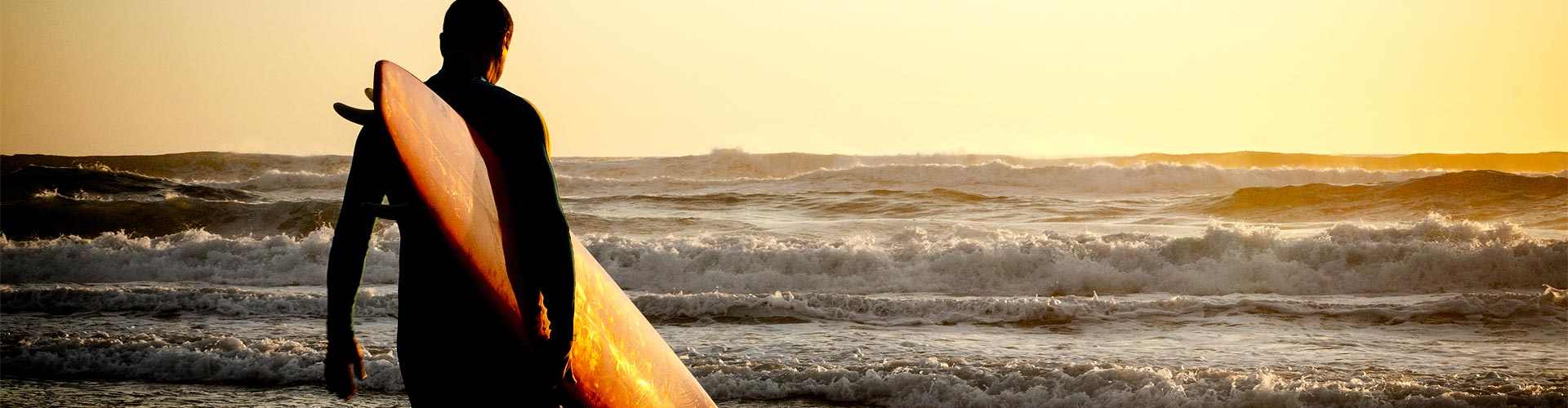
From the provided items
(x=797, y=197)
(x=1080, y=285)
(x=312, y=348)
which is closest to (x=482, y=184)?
(x=312, y=348)

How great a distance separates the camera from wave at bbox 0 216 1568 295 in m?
11.8

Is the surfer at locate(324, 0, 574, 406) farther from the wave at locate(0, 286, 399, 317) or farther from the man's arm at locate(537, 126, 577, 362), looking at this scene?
the wave at locate(0, 286, 399, 317)

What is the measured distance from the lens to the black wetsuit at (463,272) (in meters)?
1.64

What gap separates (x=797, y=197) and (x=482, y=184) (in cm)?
2140

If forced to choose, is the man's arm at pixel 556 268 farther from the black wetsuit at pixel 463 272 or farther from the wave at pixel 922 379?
the wave at pixel 922 379

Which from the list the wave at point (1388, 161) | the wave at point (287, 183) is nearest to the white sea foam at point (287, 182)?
the wave at point (287, 183)

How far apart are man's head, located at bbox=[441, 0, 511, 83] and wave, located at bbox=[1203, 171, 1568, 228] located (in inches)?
765

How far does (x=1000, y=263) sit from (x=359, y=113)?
11.4 metres

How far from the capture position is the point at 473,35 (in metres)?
1.81

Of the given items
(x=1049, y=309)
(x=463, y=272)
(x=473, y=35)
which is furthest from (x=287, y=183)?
(x=463, y=272)

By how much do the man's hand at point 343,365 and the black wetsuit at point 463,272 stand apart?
57mm

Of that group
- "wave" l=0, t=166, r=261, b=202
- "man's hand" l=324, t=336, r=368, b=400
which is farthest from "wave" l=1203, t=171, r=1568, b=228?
"man's hand" l=324, t=336, r=368, b=400

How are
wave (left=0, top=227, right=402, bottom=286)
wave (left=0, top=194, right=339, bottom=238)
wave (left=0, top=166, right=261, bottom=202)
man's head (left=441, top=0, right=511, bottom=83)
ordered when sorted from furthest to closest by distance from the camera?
wave (left=0, top=166, right=261, bottom=202), wave (left=0, top=194, right=339, bottom=238), wave (left=0, top=227, right=402, bottom=286), man's head (left=441, top=0, right=511, bottom=83)

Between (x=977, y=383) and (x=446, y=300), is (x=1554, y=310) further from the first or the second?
(x=446, y=300)
